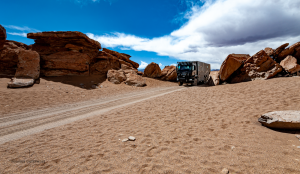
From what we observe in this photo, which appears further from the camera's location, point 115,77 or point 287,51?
point 115,77

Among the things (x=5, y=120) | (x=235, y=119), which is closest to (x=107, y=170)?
(x=235, y=119)

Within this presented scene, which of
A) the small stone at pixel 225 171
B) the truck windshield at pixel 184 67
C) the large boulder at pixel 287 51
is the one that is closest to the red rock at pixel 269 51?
the large boulder at pixel 287 51

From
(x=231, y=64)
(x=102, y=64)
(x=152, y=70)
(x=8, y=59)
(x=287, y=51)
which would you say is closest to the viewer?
(x=287, y=51)

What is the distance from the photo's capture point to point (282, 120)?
4.69 metres

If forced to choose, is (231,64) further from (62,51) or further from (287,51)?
(62,51)

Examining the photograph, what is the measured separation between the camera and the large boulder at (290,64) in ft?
47.4

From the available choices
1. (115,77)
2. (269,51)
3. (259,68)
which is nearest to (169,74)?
(115,77)

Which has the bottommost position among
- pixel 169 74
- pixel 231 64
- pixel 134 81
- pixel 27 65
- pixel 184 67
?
pixel 134 81

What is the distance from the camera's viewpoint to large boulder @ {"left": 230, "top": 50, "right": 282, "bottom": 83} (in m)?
15.6

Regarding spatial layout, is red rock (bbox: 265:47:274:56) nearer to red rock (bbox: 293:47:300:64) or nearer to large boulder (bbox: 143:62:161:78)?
red rock (bbox: 293:47:300:64)

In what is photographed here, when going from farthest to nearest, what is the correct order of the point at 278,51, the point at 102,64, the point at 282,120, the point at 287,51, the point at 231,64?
1. the point at 102,64
2. the point at 231,64
3. the point at 278,51
4. the point at 287,51
5. the point at 282,120

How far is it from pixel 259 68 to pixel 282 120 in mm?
15366

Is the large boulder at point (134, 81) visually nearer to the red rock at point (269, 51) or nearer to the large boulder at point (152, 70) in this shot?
the large boulder at point (152, 70)

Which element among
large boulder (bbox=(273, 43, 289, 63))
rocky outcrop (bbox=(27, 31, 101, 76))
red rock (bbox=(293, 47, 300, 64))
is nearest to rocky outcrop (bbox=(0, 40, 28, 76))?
rocky outcrop (bbox=(27, 31, 101, 76))
